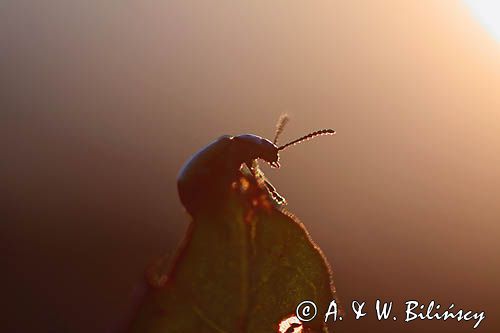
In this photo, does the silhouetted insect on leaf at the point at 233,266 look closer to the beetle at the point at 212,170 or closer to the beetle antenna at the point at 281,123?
the beetle at the point at 212,170

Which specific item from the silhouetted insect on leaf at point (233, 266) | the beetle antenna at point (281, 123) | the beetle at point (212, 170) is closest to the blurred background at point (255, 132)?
the beetle antenna at point (281, 123)

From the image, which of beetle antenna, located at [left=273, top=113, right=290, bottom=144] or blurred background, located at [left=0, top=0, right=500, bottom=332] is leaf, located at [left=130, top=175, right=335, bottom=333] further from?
blurred background, located at [left=0, top=0, right=500, bottom=332]

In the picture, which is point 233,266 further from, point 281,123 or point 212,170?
point 281,123

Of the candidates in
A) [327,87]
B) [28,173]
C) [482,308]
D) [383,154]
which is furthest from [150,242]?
[327,87]

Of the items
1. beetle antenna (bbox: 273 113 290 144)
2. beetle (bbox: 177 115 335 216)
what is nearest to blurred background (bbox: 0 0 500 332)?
beetle antenna (bbox: 273 113 290 144)

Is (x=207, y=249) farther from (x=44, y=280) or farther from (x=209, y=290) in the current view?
(x=44, y=280)

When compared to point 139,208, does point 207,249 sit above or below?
below
